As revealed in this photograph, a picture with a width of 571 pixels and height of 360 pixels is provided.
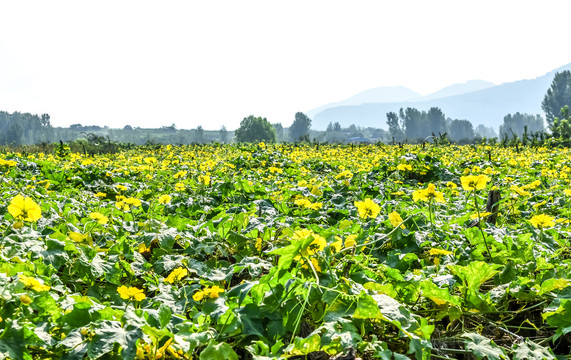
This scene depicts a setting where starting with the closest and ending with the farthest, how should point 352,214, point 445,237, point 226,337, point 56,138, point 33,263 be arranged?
Answer: point 226,337 < point 33,263 < point 445,237 < point 352,214 < point 56,138

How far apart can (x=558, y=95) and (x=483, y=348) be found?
106m

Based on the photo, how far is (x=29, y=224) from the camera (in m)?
2.43

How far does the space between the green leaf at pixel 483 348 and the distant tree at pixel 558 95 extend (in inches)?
3938

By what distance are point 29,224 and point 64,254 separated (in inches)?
30.1

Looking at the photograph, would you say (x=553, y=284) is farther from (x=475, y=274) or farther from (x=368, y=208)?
(x=368, y=208)

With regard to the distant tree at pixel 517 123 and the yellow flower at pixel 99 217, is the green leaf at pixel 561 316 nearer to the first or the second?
the yellow flower at pixel 99 217

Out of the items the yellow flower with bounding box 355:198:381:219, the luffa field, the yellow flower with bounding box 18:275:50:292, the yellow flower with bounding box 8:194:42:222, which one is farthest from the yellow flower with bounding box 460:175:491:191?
the yellow flower with bounding box 8:194:42:222

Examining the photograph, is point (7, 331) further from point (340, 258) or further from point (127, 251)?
point (340, 258)

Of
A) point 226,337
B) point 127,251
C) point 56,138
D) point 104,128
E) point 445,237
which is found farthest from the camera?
point 104,128

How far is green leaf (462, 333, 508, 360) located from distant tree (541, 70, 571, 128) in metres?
100

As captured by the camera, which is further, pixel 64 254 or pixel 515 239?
pixel 515 239

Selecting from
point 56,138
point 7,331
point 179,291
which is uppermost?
point 56,138

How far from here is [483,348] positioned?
4.20 ft

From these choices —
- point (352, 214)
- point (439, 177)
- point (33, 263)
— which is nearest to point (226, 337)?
point (33, 263)
